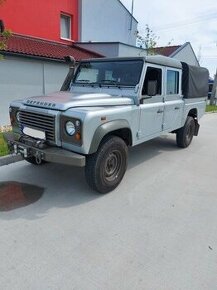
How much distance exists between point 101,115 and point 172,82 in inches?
116

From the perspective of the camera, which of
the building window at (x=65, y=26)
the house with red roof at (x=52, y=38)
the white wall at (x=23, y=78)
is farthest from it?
the building window at (x=65, y=26)

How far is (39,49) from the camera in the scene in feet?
38.1

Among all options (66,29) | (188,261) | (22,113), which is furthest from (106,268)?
(66,29)

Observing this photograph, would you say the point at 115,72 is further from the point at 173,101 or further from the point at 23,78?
the point at 23,78

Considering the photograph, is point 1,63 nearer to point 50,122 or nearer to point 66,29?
point 50,122

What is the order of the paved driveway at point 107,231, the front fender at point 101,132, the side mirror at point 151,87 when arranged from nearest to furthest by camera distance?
the paved driveway at point 107,231
the front fender at point 101,132
the side mirror at point 151,87

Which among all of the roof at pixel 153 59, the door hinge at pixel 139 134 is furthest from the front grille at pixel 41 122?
the roof at pixel 153 59

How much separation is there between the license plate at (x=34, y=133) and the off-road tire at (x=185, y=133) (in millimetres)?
4345

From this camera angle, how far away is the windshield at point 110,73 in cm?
498

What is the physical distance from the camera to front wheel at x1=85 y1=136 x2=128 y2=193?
4141mm

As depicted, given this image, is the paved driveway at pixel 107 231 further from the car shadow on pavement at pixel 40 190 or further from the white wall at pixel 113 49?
the white wall at pixel 113 49

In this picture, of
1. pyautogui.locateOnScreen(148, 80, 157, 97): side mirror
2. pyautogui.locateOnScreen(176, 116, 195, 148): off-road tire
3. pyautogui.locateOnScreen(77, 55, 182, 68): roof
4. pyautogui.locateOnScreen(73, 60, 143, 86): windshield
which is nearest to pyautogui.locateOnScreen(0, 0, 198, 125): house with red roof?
pyautogui.locateOnScreen(73, 60, 143, 86): windshield

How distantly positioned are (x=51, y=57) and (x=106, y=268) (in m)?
9.80

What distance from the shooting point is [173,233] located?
3393 mm
